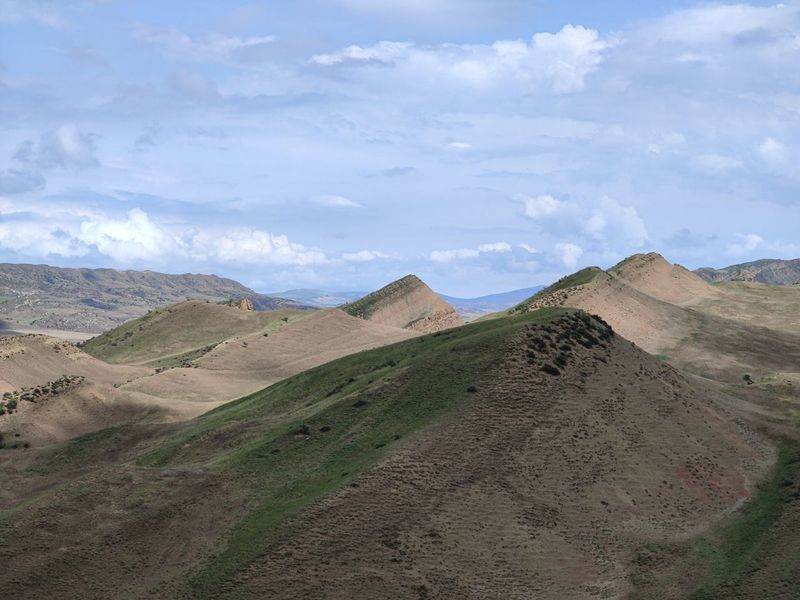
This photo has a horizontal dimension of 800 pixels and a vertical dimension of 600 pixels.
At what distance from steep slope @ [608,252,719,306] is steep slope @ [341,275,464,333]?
25.9m

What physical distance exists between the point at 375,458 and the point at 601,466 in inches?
404

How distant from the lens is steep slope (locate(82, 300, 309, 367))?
13000 centimetres

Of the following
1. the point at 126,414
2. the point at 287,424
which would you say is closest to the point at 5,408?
the point at 126,414

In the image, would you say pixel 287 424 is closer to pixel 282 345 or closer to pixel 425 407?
pixel 425 407

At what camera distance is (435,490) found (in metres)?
39.9

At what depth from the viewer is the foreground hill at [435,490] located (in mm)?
36156

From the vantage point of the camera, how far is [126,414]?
79.5 metres

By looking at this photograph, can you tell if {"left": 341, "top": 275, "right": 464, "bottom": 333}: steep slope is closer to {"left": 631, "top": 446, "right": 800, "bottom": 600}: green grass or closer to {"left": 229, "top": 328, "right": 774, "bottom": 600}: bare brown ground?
{"left": 229, "top": 328, "right": 774, "bottom": 600}: bare brown ground

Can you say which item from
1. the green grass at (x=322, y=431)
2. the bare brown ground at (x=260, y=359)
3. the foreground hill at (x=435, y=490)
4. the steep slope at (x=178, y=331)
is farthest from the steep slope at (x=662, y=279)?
the foreground hill at (x=435, y=490)

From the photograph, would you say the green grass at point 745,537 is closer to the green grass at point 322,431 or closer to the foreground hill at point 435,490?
the foreground hill at point 435,490

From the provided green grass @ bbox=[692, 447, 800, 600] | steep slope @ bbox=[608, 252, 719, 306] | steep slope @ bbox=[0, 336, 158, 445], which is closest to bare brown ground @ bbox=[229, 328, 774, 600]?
green grass @ bbox=[692, 447, 800, 600]

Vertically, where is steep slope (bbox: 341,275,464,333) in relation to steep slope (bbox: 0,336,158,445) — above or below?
above

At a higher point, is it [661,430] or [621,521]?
[661,430]

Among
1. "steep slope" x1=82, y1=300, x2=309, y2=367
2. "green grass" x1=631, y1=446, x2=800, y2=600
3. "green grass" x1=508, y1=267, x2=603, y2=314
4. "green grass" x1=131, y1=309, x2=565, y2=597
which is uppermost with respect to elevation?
"green grass" x1=508, y1=267, x2=603, y2=314
